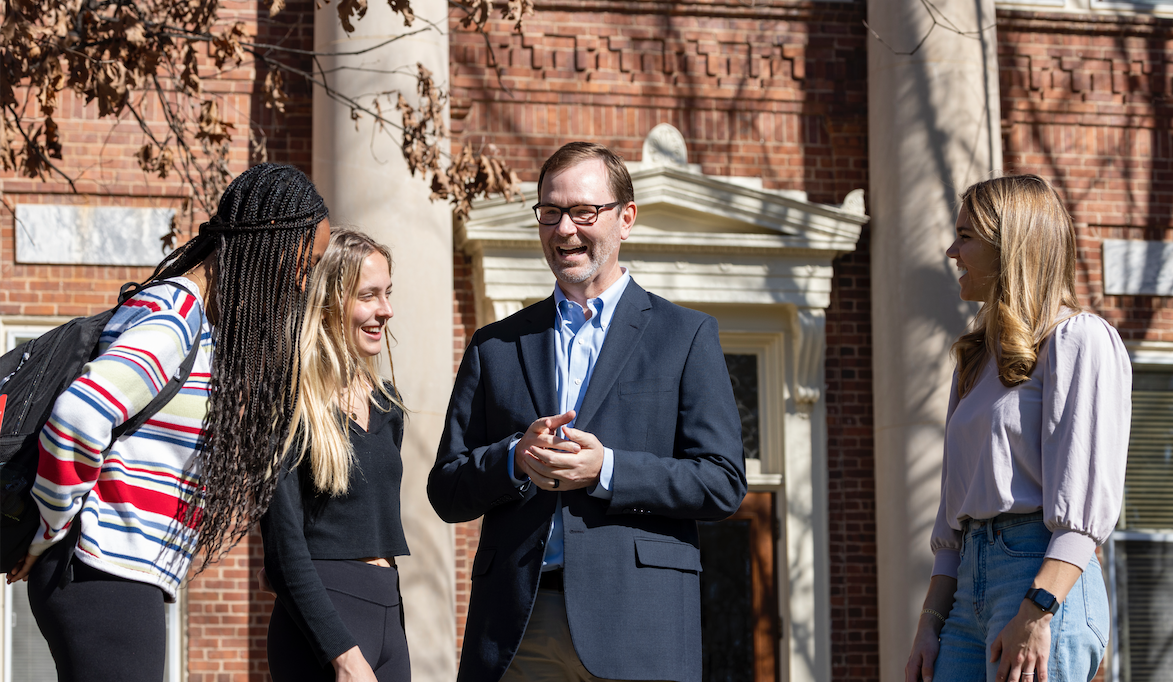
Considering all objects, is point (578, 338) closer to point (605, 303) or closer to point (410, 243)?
point (605, 303)

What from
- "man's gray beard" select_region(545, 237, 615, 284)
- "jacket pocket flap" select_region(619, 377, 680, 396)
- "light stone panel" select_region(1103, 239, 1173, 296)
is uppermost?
"light stone panel" select_region(1103, 239, 1173, 296)

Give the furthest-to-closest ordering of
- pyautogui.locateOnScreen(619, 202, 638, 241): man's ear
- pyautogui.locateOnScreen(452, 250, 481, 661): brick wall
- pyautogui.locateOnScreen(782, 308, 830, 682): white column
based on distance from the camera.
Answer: pyautogui.locateOnScreen(782, 308, 830, 682): white column
pyautogui.locateOnScreen(452, 250, 481, 661): brick wall
pyautogui.locateOnScreen(619, 202, 638, 241): man's ear

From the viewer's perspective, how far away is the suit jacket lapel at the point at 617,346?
3143 mm

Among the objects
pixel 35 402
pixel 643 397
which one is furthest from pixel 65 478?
pixel 643 397

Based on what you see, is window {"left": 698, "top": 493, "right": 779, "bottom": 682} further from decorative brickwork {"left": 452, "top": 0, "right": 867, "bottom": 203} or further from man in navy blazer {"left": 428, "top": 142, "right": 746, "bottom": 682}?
man in navy blazer {"left": 428, "top": 142, "right": 746, "bottom": 682}

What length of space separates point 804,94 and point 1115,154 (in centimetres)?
225

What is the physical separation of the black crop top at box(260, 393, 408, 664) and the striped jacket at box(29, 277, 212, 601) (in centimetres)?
38

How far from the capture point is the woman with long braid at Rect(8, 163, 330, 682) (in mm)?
2348

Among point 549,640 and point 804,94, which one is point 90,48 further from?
point 804,94

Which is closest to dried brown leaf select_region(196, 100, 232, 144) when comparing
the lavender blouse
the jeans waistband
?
the lavender blouse

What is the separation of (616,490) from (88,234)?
5.78 meters

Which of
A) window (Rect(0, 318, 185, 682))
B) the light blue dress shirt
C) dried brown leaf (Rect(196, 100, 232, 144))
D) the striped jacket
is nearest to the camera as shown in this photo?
the striped jacket

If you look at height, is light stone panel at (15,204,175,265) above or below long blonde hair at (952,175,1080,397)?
above

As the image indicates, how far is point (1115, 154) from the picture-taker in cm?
870
